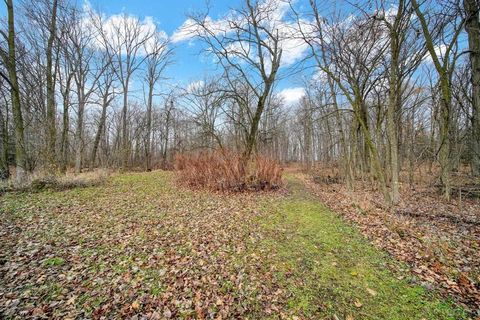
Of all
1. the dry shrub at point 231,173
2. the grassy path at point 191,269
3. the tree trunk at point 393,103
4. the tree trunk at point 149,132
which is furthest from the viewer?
the tree trunk at point 149,132

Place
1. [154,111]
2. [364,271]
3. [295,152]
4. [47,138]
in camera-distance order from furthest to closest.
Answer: [295,152] < [154,111] < [47,138] < [364,271]

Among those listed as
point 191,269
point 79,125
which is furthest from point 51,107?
point 191,269

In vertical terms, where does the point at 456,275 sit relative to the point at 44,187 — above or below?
below

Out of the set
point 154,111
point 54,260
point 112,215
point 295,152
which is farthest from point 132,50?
point 295,152

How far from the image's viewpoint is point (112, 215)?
562 cm

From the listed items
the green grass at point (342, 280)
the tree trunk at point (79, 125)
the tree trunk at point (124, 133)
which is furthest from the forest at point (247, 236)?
the tree trunk at point (124, 133)

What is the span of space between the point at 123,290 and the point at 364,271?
3427 millimetres

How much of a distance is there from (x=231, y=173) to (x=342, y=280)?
6.44 meters

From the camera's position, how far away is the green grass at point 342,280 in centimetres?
256

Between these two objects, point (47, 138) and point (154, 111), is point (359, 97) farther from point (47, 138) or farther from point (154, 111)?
point (154, 111)

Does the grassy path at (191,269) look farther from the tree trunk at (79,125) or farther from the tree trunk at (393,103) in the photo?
the tree trunk at (79,125)

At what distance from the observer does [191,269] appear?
11.1 feet

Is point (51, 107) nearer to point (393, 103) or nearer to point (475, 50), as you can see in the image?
point (393, 103)

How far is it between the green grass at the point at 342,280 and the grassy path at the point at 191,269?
1cm
